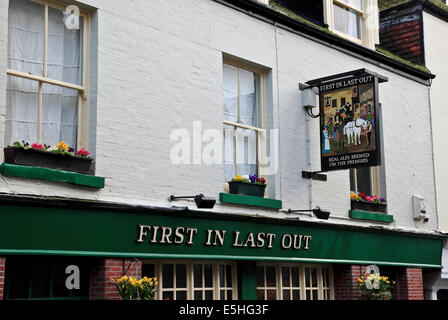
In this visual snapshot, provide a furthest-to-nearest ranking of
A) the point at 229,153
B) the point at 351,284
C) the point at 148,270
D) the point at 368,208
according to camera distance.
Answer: the point at 368,208
the point at 351,284
the point at 229,153
the point at 148,270

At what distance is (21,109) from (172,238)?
2802mm

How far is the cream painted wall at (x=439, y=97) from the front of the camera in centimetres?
1647

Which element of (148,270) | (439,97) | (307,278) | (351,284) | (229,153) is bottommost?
(351,284)

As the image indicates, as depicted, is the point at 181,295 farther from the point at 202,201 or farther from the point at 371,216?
the point at 371,216

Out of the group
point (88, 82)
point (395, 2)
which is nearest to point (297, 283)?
point (88, 82)

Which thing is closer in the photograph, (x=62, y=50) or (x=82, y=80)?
(x=62, y=50)

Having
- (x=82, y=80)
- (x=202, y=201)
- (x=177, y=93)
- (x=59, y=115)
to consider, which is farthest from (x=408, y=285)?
→ (x=59, y=115)

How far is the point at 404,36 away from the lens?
17.0 meters

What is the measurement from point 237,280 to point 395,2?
9123mm

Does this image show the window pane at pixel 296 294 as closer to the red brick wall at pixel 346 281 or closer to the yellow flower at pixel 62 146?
the red brick wall at pixel 346 281

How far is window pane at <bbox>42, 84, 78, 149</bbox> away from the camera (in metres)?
9.41

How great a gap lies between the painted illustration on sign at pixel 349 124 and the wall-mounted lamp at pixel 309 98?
269mm

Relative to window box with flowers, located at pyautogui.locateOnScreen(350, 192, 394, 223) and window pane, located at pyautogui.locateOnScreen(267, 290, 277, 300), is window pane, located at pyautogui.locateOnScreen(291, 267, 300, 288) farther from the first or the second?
window box with flowers, located at pyautogui.locateOnScreen(350, 192, 394, 223)

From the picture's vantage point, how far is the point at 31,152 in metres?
8.77
